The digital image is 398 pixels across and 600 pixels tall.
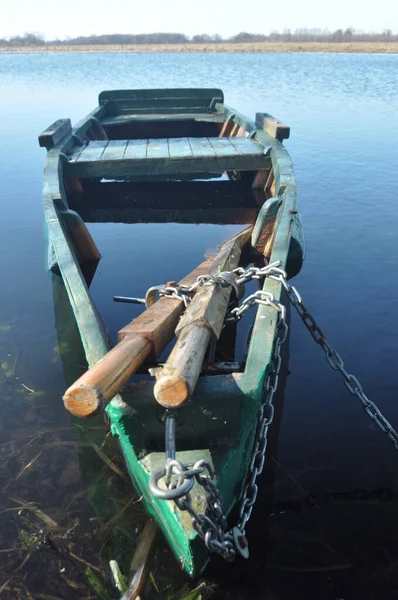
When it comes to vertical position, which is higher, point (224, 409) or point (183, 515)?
point (224, 409)

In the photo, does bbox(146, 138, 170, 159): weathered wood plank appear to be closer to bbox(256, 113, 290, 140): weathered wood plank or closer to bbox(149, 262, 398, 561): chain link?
bbox(256, 113, 290, 140): weathered wood plank

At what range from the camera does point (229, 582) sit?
126 inches

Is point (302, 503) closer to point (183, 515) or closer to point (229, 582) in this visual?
point (229, 582)

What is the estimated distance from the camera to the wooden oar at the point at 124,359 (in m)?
2.28

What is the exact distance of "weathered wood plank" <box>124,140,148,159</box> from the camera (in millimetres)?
7751

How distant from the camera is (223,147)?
8.22 metres

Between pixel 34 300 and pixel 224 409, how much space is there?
470 centimetres

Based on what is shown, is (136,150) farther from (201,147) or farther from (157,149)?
(201,147)

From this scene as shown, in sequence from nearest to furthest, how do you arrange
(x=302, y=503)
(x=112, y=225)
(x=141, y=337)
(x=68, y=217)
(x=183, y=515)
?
(x=183, y=515) < (x=141, y=337) < (x=302, y=503) < (x=68, y=217) < (x=112, y=225)

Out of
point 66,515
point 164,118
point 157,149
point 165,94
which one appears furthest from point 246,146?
point 66,515

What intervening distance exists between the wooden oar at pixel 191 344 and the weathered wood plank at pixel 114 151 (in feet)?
15.5

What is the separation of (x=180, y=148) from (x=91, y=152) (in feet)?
4.87

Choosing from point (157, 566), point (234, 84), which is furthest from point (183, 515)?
point (234, 84)

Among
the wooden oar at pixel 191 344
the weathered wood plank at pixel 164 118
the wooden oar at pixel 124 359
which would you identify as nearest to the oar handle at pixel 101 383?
the wooden oar at pixel 124 359
